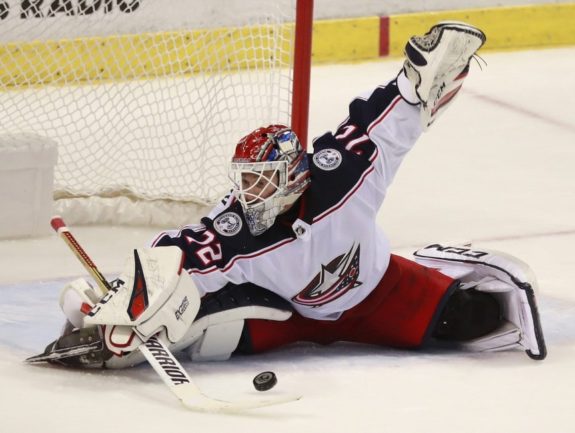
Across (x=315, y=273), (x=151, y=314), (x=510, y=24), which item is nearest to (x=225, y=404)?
(x=151, y=314)

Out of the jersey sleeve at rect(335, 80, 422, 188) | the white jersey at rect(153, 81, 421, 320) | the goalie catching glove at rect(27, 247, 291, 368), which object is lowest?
the goalie catching glove at rect(27, 247, 291, 368)

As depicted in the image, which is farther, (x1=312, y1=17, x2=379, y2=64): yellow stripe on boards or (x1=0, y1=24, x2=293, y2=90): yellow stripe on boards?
(x1=312, y1=17, x2=379, y2=64): yellow stripe on boards

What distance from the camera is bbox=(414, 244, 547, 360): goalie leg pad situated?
3.75 meters

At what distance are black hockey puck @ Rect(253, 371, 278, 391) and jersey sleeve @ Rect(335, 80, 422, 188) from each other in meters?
0.61

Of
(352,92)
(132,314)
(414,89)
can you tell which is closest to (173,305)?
(132,314)

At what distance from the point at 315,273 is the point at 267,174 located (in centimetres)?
27

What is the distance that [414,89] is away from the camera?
3652mm

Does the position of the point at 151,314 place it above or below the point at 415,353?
above

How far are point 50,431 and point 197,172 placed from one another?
98.2 inches

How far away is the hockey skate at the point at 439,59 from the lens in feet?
11.6

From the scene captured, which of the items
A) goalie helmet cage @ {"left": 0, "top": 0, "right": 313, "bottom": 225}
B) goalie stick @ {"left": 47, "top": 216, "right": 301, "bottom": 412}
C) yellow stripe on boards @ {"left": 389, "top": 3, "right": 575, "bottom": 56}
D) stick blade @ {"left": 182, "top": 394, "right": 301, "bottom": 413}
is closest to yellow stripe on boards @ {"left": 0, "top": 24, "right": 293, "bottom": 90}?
goalie helmet cage @ {"left": 0, "top": 0, "right": 313, "bottom": 225}

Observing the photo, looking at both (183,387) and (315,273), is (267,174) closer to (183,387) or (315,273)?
(315,273)

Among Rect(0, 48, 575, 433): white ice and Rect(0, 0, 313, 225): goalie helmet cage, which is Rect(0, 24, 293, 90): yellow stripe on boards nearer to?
Rect(0, 0, 313, 225): goalie helmet cage

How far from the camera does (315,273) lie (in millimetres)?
3672
